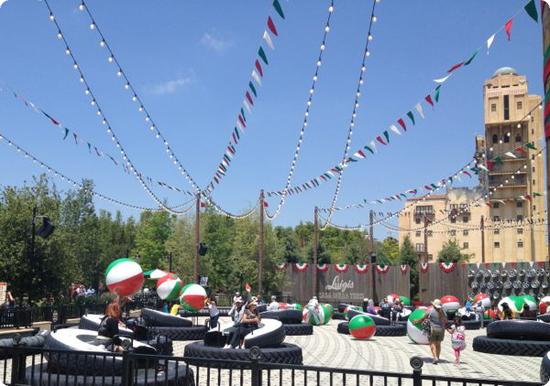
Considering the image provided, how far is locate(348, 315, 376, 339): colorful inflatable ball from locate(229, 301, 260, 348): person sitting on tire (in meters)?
7.23

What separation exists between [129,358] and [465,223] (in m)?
84.1

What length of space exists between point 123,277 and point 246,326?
324 cm

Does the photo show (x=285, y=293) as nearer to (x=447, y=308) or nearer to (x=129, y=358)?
(x=447, y=308)

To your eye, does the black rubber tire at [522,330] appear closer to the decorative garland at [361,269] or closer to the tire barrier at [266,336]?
the tire barrier at [266,336]

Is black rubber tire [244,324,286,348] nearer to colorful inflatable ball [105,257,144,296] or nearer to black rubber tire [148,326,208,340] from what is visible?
colorful inflatable ball [105,257,144,296]

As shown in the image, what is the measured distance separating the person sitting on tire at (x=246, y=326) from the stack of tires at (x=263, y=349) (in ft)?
0.49

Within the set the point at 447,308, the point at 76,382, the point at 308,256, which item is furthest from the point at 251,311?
the point at 308,256

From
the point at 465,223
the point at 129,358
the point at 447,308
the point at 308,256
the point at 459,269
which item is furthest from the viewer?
the point at 465,223

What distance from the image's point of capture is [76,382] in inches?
347

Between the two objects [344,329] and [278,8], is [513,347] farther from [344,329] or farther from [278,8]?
[278,8]

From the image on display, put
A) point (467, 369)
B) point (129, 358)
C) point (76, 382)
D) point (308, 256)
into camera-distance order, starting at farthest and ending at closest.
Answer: point (308, 256), point (467, 369), point (76, 382), point (129, 358)

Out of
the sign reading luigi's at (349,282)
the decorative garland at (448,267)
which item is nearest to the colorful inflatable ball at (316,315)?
the sign reading luigi's at (349,282)

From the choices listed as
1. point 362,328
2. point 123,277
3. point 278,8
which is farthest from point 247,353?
point 362,328

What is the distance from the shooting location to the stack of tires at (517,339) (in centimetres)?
1714
